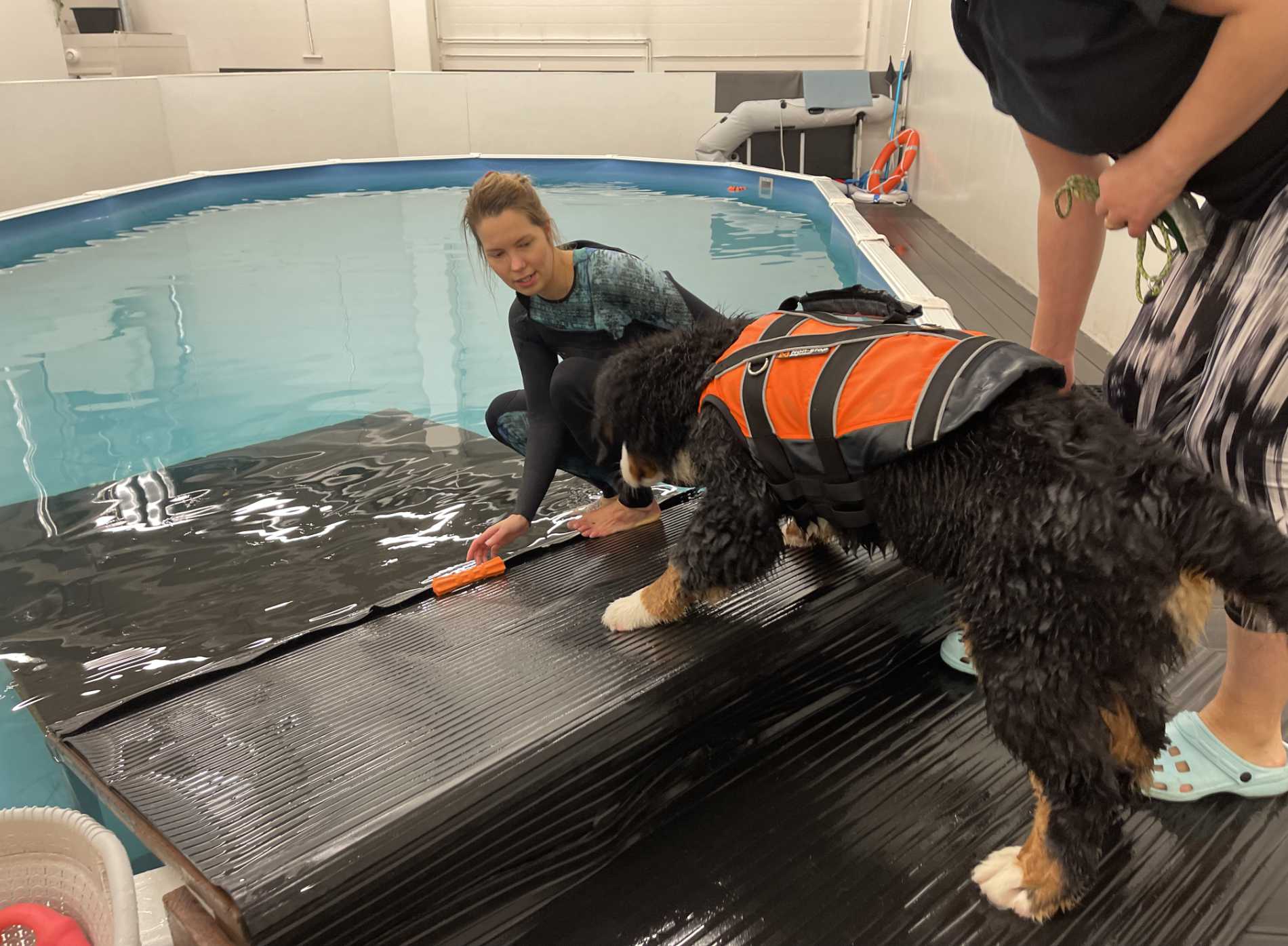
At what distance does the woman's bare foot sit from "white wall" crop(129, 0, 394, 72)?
12.7m

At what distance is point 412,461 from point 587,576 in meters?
1.37

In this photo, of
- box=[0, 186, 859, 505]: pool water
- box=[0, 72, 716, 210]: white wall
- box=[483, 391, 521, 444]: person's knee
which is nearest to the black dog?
box=[483, 391, 521, 444]: person's knee

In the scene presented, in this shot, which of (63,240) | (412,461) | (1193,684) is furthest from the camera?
(63,240)

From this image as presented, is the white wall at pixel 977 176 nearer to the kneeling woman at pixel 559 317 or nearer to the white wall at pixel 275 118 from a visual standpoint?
the kneeling woman at pixel 559 317

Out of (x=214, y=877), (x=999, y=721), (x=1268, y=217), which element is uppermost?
(x=1268, y=217)

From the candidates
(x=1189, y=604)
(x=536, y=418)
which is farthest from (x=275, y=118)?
(x=1189, y=604)

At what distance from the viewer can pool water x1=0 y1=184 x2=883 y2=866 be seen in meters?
3.67

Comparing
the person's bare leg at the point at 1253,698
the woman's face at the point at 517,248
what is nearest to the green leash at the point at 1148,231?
the person's bare leg at the point at 1253,698

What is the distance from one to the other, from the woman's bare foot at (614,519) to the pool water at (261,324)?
45.0 inches

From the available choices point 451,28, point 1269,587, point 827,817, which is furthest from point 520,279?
point 451,28

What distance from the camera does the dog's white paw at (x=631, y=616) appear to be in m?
1.76

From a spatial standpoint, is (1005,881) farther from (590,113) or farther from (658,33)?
(658,33)

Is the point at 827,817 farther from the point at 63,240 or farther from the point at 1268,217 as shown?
the point at 63,240

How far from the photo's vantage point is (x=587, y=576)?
2068 mm
